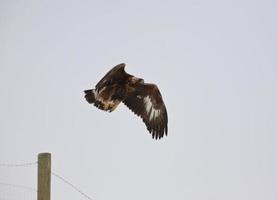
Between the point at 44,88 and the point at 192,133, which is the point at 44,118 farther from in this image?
the point at 192,133

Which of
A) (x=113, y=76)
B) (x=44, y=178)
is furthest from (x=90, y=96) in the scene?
(x=44, y=178)

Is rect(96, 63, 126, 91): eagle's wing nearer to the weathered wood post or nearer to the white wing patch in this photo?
the white wing patch

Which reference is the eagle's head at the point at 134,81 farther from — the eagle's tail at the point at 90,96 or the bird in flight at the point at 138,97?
the eagle's tail at the point at 90,96

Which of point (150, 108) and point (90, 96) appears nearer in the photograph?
point (150, 108)

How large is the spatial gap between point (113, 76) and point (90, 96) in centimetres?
19

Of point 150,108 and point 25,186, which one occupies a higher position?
point 150,108

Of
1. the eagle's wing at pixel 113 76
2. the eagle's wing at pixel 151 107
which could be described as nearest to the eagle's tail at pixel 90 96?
the eagle's wing at pixel 113 76

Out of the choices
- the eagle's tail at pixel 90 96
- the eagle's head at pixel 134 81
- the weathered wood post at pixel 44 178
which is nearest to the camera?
the weathered wood post at pixel 44 178

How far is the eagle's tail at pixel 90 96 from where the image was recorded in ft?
7.16

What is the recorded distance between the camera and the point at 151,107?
2.00m

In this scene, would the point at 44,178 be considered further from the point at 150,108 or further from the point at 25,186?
the point at 25,186

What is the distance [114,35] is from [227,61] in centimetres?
48

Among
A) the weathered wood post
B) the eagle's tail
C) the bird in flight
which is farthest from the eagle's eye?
the weathered wood post

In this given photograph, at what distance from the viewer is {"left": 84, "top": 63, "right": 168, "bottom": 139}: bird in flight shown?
2.00 m
